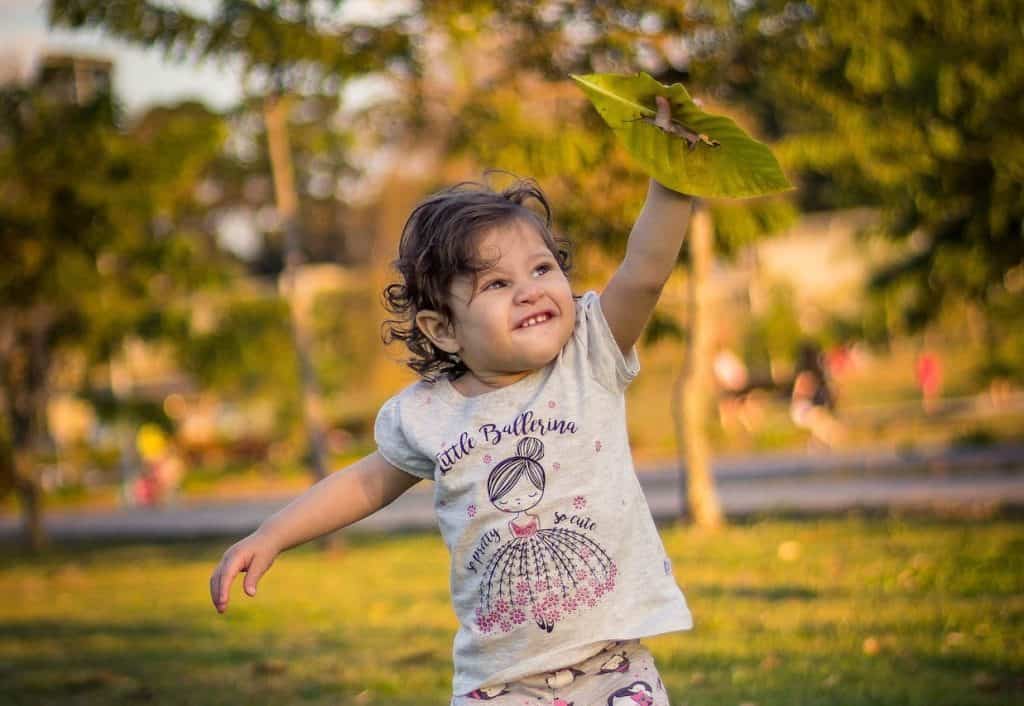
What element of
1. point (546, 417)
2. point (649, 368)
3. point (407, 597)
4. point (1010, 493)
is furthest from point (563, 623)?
point (649, 368)

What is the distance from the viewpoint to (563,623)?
2.73 m

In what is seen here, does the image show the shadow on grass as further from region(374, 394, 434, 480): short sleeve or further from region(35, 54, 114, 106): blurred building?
region(35, 54, 114, 106): blurred building

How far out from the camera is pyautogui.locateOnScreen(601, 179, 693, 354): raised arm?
106 inches

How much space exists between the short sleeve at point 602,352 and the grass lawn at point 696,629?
1.94m

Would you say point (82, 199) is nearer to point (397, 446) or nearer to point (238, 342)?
point (238, 342)

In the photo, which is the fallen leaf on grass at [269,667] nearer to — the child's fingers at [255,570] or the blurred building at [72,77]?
the child's fingers at [255,570]

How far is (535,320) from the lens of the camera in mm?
2766

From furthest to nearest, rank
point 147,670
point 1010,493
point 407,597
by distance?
1. point 1010,493
2. point 407,597
3. point 147,670

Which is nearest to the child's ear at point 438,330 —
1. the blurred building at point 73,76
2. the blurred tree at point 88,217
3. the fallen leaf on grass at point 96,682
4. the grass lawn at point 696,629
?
the grass lawn at point 696,629

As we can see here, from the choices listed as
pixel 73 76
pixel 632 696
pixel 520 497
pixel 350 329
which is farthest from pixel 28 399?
pixel 350 329

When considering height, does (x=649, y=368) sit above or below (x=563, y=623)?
above

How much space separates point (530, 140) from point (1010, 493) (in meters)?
5.26

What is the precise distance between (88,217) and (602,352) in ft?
41.9

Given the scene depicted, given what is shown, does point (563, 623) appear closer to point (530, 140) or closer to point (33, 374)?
point (530, 140)
